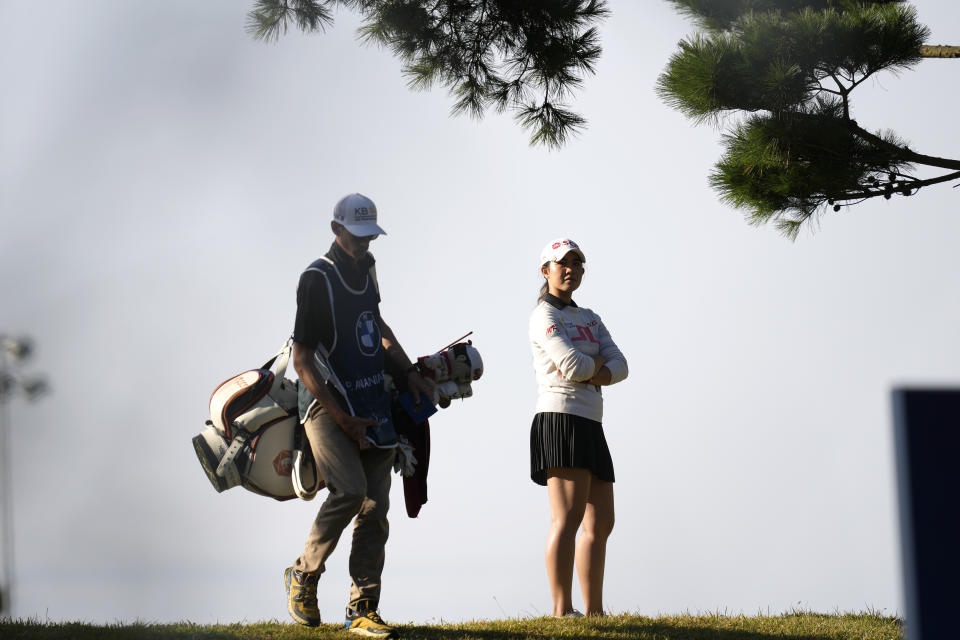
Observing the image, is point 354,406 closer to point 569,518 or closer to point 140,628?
point 569,518

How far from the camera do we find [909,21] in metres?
6.45

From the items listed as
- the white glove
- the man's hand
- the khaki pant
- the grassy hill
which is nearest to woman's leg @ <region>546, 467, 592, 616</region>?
the grassy hill

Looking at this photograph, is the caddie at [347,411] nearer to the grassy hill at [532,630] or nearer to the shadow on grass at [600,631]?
the grassy hill at [532,630]

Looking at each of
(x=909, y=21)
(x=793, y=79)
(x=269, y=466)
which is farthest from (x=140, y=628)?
(x=909, y=21)

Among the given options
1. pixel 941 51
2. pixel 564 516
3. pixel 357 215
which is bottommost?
pixel 564 516

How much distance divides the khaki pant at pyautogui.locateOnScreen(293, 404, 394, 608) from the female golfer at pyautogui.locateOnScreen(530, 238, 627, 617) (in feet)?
3.14

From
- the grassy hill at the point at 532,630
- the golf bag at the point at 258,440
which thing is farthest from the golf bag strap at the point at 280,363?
the grassy hill at the point at 532,630

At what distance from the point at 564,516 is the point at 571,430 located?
1.43 ft

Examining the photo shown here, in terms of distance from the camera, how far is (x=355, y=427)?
4414mm

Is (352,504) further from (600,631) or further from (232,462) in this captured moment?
(600,631)

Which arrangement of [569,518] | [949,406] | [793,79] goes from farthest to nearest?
[793,79], [569,518], [949,406]

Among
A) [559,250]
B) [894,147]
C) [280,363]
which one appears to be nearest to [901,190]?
[894,147]

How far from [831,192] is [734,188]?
63cm

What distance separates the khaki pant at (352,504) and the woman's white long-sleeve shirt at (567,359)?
1.00 metres
